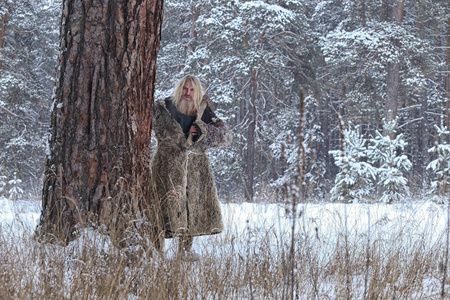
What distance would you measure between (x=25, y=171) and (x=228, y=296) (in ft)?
56.5

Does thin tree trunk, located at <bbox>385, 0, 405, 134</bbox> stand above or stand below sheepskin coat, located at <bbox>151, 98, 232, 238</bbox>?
above

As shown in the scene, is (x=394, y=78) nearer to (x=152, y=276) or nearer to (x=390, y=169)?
(x=390, y=169)

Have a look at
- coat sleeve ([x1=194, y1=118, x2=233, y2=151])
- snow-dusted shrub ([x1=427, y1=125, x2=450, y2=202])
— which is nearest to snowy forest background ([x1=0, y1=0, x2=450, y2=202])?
snow-dusted shrub ([x1=427, y1=125, x2=450, y2=202])

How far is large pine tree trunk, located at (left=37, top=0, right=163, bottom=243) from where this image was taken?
2.62 m

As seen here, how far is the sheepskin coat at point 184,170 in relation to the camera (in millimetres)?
3797

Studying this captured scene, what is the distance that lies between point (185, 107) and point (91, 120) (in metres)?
1.59

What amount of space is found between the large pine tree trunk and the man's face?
134 cm

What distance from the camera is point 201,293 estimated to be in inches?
92.4

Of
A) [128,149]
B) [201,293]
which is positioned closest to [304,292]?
[201,293]

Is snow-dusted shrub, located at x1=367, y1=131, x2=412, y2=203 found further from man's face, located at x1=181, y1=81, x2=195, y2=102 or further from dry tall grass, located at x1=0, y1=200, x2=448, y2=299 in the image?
dry tall grass, located at x1=0, y1=200, x2=448, y2=299

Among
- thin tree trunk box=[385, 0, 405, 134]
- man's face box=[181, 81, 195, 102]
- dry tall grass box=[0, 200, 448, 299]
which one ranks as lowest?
dry tall grass box=[0, 200, 448, 299]

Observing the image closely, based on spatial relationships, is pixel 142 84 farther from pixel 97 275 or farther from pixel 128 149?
pixel 97 275

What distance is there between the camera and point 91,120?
2.62 meters

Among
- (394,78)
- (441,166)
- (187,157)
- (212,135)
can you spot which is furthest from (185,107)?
(394,78)
